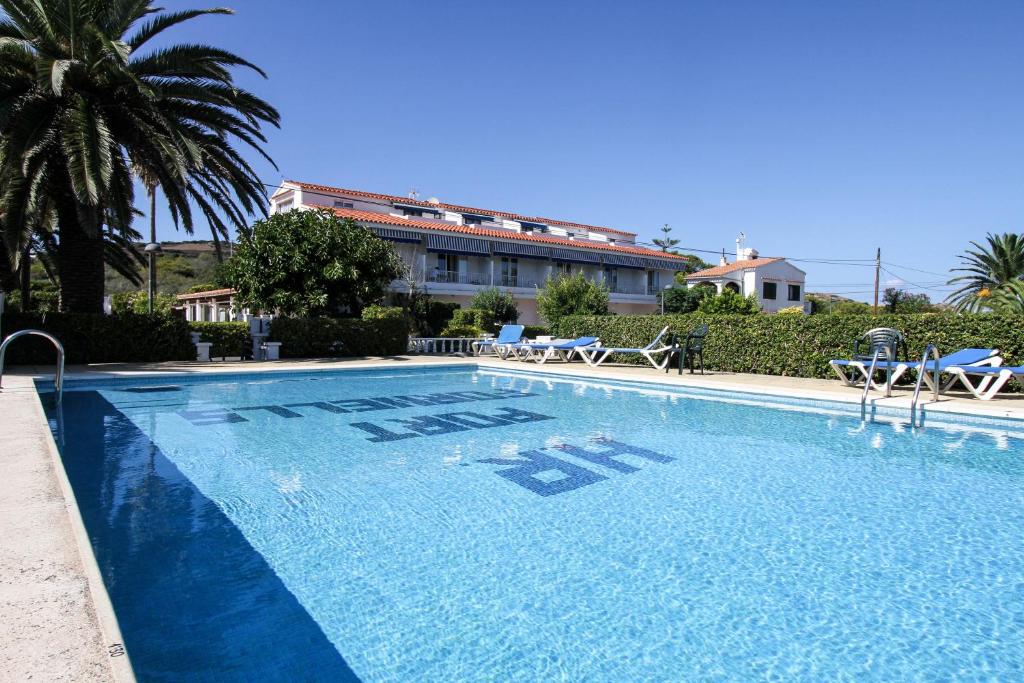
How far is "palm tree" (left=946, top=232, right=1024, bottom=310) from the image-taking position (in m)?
33.5

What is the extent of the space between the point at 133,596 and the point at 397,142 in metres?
24.1

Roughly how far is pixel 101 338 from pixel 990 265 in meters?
42.3

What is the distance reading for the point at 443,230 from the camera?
33219mm

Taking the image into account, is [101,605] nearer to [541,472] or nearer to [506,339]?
[541,472]

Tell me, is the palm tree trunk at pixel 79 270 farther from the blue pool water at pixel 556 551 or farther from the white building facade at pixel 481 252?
the white building facade at pixel 481 252

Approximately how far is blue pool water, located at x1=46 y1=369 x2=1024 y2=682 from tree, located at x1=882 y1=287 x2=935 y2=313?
164ft

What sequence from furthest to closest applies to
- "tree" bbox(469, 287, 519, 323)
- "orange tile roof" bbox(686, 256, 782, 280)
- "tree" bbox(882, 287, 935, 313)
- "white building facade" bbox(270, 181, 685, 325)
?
1. "tree" bbox(882, 287, 935, 313)
2. "orange tile roof" bbox(686, 256, 782, 280)
3. "white building facade" bbox(270, 181, 685, 325)
4. "tree" bbox(469, 287, 519, 323)

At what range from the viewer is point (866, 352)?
12.9 meters

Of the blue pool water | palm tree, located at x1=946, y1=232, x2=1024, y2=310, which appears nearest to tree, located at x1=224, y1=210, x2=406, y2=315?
the blue pool water

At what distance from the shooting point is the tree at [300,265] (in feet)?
67.9

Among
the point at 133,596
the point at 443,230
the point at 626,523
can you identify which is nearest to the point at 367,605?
the point at 133,596

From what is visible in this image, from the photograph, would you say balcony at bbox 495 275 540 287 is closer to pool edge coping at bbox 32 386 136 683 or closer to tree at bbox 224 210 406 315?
tree at bbox 224 210 406 315

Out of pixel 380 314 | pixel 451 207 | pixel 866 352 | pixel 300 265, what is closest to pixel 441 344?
pixel 380 314

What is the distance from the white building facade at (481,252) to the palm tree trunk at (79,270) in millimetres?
14939
